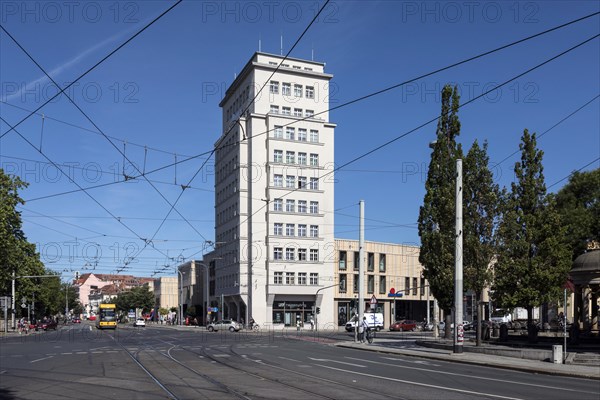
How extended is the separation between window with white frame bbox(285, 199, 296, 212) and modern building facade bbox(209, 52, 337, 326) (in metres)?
0.13

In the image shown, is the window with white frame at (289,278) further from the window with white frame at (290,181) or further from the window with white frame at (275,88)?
the window with white frame at (275,88)

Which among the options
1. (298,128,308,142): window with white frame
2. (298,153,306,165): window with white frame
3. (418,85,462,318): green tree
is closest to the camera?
(418,85,462,318): green tree

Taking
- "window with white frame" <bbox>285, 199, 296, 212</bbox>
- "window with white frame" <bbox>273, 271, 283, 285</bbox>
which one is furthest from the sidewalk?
"window with white frame" <bbox>285, 199, 296, 212</bbox>

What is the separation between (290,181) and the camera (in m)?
79.0

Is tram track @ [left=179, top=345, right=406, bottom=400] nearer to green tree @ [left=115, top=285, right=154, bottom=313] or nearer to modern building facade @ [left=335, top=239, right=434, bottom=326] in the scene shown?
modern building facade @ [left=335, top=239, right=434, bottom=326]

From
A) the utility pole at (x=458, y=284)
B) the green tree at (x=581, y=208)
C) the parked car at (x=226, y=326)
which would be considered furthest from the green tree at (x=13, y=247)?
the green tree at (x=581, y=208)

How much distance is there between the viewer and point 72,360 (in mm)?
25750

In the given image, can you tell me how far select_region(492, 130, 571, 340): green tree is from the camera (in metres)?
31.9

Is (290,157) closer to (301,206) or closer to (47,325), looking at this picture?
(301,206)

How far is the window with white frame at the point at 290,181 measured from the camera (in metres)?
78.6

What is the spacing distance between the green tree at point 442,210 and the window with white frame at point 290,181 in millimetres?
37667

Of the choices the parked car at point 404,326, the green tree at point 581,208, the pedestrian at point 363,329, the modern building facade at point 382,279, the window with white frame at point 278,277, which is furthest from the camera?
the modern building facade at point 382,279

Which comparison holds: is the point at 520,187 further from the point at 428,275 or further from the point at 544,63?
the point at 544,63

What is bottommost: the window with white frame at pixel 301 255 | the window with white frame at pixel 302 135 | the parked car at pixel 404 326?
the parked car at pixel 404 326
